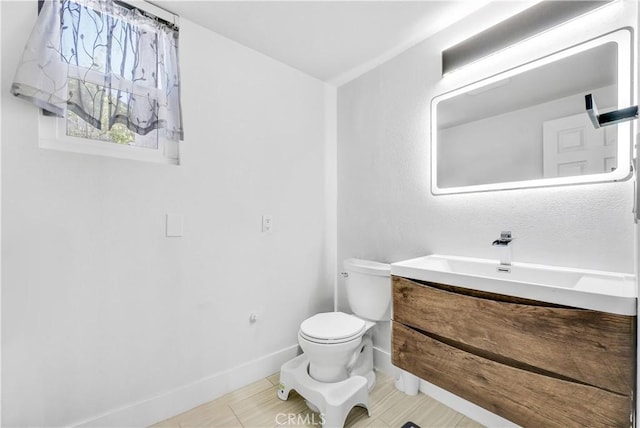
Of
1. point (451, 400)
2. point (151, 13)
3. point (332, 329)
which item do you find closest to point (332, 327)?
point (332, 329)

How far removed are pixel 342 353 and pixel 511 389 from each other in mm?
790

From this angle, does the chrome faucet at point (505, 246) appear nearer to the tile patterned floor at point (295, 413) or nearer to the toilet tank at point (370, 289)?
the toilet tank at point (370, 289)

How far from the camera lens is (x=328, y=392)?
152cm

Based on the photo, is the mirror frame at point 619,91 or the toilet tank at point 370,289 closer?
the mirror frame at point 619,91

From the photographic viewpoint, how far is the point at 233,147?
72.9 inches

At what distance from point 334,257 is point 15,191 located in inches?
76.4

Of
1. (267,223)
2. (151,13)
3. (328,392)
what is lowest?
(328,392)

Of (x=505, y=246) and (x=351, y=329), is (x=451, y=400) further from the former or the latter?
(x=505, y=246)

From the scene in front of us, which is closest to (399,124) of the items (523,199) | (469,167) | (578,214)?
(469,167)

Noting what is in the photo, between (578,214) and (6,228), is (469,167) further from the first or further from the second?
(6,228)

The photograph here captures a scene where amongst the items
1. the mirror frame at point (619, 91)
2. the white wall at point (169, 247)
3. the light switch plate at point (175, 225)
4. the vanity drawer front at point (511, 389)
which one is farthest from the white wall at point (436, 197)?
the light switch plate at point (175, 225)

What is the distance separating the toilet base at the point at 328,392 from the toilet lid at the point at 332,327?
0.92 feet

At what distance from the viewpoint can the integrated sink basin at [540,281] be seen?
89cm

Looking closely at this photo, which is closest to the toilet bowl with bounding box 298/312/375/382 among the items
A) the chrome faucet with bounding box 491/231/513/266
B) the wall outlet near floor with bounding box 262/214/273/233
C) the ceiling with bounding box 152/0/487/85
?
the wall outlet near floor with bounding box 262/214/273/233
